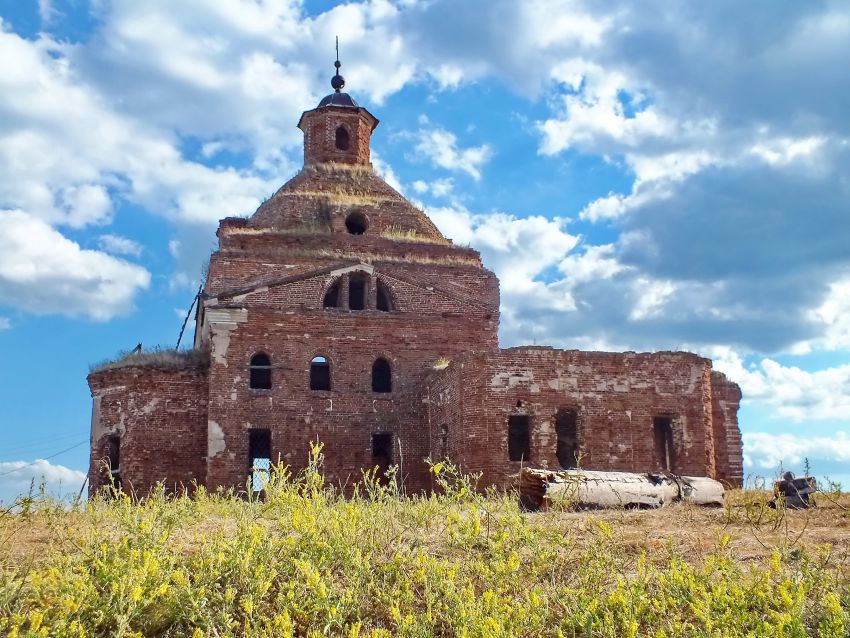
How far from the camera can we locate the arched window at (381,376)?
21125 millimetres

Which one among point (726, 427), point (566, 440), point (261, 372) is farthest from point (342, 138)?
point (726, 427)

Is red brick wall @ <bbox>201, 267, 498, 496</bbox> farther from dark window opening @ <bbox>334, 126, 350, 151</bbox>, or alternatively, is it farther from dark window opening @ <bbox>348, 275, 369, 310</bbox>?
dark window opening @ <bbox>334, 126, 350, 151</bbox>

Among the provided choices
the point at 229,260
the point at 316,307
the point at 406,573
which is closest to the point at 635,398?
the point at 316,307

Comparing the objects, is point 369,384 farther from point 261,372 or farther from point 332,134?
point 332,134

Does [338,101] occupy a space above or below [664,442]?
above

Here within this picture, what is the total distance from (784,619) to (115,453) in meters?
17.9

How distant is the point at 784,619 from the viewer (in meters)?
4.88

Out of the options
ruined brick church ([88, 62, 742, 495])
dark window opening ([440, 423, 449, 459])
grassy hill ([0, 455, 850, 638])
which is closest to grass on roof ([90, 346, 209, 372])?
ruined brick church ([88, 62, 742, 495])

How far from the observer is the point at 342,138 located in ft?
88.6

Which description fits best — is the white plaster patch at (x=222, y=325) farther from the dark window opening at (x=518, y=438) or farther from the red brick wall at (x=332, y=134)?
the red brick wall at (x=332, y=134)

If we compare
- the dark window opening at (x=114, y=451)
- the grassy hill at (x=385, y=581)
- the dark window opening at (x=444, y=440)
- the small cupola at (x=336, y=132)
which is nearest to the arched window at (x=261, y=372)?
the dark window opening at (x=114, y=451)

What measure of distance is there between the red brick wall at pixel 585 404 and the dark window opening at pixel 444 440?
1.49 ft

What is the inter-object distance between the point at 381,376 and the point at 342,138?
948 cm

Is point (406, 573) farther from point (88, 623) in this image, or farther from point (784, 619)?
point (784, 619)
